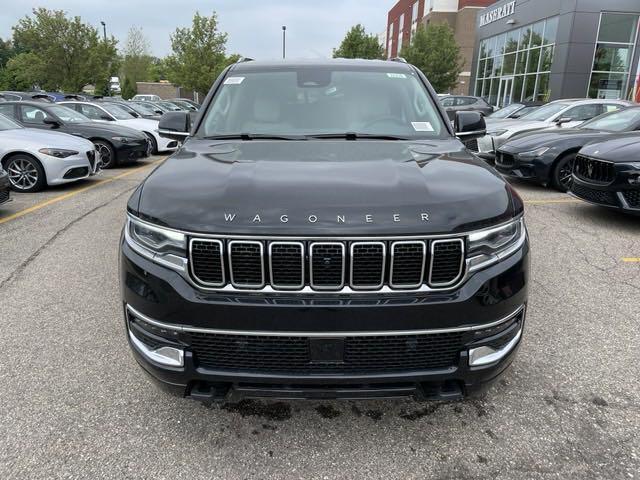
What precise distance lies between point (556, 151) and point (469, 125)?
5.38m

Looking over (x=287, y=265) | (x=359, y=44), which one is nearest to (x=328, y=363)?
(x=287, y=265)

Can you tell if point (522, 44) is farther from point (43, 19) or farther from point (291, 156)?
point (291, 156)

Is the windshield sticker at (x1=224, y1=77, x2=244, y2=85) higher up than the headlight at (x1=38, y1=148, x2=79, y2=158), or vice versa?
the windshield sticker at (x1=224, y1=77, x2=244, y2=85)

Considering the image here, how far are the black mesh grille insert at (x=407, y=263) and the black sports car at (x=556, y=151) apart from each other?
24.2 ft

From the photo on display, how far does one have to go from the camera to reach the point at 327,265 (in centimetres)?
211

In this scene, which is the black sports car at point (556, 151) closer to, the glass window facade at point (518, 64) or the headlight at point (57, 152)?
the headlight at point (57, 152)

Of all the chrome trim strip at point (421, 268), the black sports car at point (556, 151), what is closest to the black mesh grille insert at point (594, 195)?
the black sports car at point (556, 151)

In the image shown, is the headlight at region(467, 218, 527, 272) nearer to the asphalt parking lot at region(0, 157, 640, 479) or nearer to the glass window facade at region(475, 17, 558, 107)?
the asphalt parking lot at region(0, 157, 640, 479)

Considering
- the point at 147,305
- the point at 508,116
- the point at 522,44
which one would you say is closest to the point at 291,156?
the point at 147,305

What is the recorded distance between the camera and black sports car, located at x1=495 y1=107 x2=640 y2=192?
8.46 m

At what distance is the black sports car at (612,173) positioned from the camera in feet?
19.7

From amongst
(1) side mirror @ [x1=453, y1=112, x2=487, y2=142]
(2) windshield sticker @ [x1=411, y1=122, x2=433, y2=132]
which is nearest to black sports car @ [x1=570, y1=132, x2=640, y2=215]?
(1) side mirror @ [x1=453, y1=112, x2=487, y2=142]

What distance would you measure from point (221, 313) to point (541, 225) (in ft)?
18.6

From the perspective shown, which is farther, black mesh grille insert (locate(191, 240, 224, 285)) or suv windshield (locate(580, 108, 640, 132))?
suv windshield (locate(580, 108, 640, 132))
